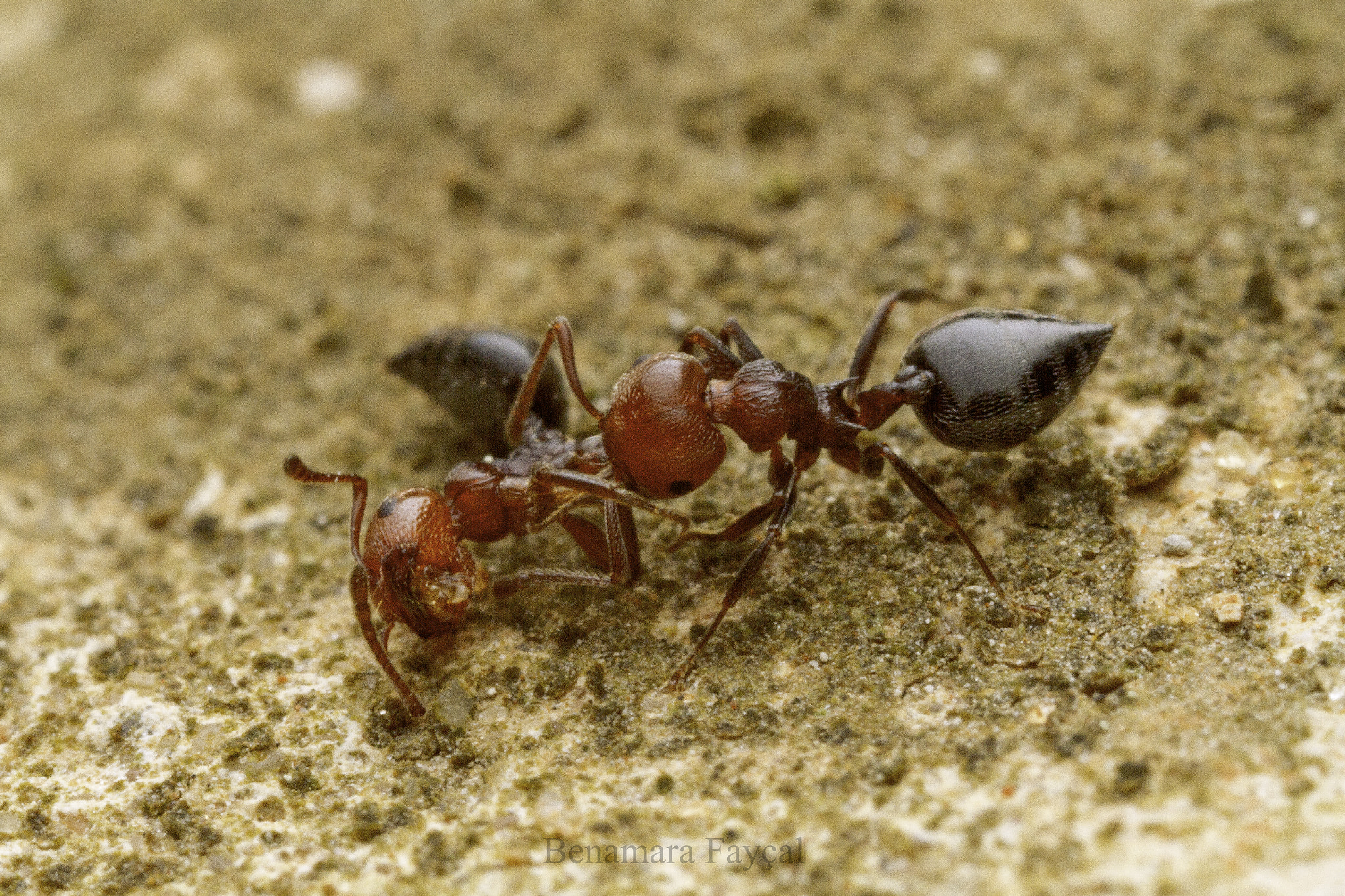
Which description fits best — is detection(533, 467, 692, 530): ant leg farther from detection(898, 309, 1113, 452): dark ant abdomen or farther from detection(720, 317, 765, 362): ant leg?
detection(898, 309, 1113, 452): dark ant abdomen

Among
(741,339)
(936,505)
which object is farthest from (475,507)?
(936,505)

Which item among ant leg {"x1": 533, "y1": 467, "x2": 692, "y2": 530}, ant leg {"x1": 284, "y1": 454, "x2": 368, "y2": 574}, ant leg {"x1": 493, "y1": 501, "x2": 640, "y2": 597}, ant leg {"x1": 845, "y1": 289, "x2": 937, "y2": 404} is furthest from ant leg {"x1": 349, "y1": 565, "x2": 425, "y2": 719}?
ant leg {"x1": 845, "y1": 289, "x2": 937, "y2": 404}

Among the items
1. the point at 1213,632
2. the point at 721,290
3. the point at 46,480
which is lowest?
the point at 1213,632

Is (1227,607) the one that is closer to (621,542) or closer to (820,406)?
(820,406)

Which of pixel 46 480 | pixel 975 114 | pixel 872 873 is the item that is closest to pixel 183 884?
pixel 872 873

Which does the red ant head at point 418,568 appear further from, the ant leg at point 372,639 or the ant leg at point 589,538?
the ant leg at point 589,538

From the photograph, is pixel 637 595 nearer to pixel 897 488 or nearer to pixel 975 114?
pixel 897 488
